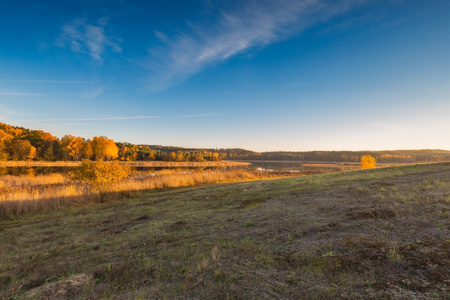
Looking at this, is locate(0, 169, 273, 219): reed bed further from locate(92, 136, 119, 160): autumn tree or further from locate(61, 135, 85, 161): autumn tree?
locate(61, 135, 85, 161): autumn tree

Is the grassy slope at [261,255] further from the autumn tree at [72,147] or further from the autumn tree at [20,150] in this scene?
the autumn tree at [72,147]

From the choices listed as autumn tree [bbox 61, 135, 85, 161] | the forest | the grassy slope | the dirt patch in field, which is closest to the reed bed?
the grassy slope

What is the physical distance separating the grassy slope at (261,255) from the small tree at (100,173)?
7.73 meters

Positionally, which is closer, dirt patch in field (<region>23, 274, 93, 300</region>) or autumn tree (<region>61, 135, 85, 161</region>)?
dirt patch in field (<region>23, 274, 93, 300</region>)

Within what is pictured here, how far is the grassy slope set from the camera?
3.56 m

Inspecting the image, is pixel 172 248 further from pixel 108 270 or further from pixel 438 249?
pixel 438 249

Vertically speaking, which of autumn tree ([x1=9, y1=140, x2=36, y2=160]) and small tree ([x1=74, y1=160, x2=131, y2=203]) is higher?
autumn tree ([x1=9, y1=140, x2=36, y2=160])

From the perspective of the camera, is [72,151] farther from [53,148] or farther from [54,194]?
[54,194]

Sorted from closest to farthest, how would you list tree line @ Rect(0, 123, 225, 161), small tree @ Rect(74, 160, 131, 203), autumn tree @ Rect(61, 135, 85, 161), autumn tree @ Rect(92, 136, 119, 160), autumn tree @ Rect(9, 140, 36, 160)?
small tree @ Rect(74, 160, 131, 203) < autumn tree @ Rect(9, 140, 36, 160) < tree line @ Rect(0, 123, 225, 161) < autumn tree @ Rect(92, 136, 119, 160) < autumn tree @ Rect(61, 135, 85, 161)

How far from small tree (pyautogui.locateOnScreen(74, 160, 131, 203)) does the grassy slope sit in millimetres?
7730

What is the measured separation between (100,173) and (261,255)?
15897mm

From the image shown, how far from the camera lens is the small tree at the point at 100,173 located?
16.4 metres

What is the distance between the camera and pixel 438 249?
4.00m

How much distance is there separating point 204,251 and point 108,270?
2282 mm
